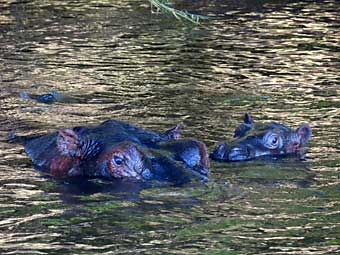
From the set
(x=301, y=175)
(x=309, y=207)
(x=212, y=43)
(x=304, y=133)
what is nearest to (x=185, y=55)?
(x=212, y=43)

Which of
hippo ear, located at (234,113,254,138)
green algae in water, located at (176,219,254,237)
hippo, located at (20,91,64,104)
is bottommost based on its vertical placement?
hippo, located at (20,91,64,104)

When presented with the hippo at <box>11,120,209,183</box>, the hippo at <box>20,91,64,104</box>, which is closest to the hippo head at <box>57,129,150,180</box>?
the hippo at <box>11,120,209,183</box>

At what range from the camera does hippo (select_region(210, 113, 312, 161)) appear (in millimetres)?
8258

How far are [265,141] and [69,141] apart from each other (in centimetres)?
178

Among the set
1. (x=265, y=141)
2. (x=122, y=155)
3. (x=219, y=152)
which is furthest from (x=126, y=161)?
(x=265, y=141)

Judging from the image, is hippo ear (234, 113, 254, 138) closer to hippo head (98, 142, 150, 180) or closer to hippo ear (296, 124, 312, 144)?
hippo ear (296, 124, 312, 144)

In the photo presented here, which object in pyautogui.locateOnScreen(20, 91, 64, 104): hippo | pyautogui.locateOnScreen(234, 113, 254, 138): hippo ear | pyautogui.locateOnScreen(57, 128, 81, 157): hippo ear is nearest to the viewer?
pyautogui.locateOnScreen(57, 128, 81, 157): hippo ear

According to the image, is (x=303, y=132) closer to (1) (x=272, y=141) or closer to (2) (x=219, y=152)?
(1) (x=272, y=141)

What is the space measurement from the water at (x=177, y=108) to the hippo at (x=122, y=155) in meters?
0.15

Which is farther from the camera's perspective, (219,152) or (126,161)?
(219,152)

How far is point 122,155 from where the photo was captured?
7266 millimetres

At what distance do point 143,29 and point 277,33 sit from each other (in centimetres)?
202

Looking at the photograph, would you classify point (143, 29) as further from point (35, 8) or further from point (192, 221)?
point (192, 221)

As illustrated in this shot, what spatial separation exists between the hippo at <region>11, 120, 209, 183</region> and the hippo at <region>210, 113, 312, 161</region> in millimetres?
502
